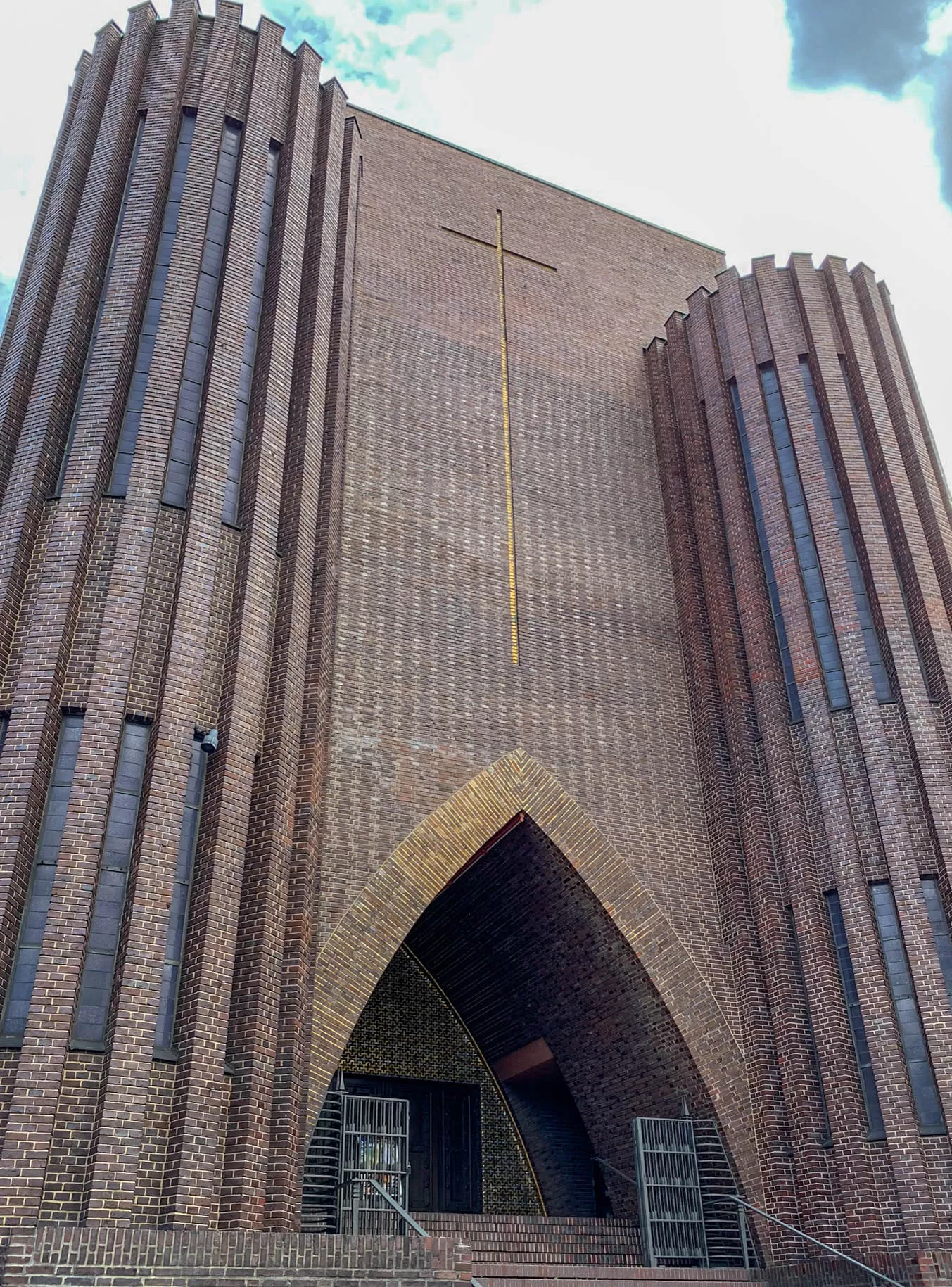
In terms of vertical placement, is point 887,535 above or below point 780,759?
above

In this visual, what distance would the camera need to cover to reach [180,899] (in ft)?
33.6

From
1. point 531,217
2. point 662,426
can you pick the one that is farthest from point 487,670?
point 531,217

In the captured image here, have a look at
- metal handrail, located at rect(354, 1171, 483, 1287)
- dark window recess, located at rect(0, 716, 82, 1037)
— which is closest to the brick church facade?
dark window recess, located at rect(0, 716, 82, 1037)

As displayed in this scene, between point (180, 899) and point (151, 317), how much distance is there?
21.1 feet

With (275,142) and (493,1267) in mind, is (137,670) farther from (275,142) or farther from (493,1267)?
(275,142)

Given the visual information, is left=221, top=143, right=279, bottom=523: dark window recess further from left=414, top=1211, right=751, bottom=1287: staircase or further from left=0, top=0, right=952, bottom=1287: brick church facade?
left=414, top=1211, right=751, bottom=1287: staircase

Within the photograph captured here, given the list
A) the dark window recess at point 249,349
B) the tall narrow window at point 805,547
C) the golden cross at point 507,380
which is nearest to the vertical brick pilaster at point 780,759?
the tall narrow window at point 805,547

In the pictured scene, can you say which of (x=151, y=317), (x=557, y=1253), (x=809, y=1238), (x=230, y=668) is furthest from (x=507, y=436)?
(x=809, y=1238)

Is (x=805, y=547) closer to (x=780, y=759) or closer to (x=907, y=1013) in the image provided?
(x=780, y=759)

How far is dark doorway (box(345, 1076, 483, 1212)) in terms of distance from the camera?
15266mm

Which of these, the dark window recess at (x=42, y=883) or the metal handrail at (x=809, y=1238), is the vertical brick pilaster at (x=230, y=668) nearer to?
the dark window recess at (x=42, y=883)

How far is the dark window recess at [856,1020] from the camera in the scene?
12.2m

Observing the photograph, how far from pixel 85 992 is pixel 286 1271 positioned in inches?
101

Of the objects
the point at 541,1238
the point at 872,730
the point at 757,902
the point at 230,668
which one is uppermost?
the point at 872,730
